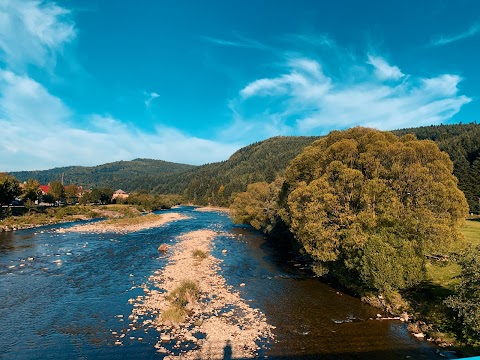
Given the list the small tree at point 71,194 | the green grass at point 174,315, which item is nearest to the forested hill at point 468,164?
the green grass at point 174,315

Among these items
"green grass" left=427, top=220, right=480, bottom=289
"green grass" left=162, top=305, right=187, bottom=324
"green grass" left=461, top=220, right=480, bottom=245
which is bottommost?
"green grass" left=162, top=305, right=187, bottom=324

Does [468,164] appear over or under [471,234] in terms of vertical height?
over

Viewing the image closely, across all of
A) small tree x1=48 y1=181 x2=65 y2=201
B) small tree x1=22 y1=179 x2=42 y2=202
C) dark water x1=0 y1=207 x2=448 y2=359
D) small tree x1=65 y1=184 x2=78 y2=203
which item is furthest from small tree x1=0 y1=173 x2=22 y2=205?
small tree x1=65 y1=184 x2=78 y2=203

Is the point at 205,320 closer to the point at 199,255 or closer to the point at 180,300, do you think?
the point at 180,300

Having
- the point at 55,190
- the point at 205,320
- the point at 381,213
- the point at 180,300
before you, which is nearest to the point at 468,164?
the point at 381,213

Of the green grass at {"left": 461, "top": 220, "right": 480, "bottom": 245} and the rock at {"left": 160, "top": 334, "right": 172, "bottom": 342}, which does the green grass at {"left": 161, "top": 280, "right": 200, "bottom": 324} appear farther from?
the green grass at {"left": 461, "top": 220, "right": 480, "bottom": 245}

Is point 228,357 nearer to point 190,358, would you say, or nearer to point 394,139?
point 190,358
